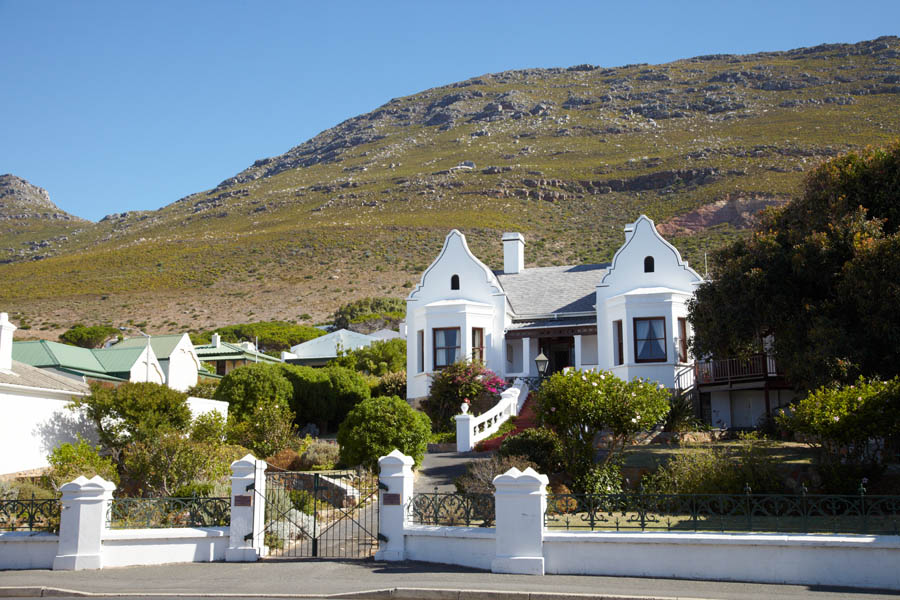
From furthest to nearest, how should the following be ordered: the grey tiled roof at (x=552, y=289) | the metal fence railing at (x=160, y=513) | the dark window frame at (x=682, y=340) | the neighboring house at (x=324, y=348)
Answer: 1. the neighboring house at (x=324, y=348)
2. the grey tiled roof at (x=552, y=289)
3. the dark window frame at (x=682, y=340)
4. the metal fence railing at (x=160, y=513)

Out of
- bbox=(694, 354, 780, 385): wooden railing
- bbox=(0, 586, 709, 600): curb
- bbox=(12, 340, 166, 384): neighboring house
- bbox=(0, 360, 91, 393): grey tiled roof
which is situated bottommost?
bbox=(0, 586, 709, 600): curb

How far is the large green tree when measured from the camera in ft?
57.4

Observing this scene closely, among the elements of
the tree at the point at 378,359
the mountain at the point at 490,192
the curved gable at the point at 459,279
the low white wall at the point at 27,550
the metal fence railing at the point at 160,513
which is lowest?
the low white wall at the point at 27,550

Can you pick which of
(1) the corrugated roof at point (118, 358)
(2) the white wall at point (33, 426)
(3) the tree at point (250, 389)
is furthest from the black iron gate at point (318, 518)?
(1) the corrugated roof at point (118, 358)

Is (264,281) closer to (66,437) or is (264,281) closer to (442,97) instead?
(66,437)

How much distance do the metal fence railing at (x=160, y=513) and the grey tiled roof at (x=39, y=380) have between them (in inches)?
346

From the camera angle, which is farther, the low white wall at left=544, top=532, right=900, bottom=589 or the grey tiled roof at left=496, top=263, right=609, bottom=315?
the grey tiled roof at left=496, top=263, right=609, bottom=315

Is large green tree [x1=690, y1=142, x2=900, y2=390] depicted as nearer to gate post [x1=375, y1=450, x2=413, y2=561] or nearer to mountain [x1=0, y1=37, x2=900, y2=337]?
gate post [x1=375, y1=450, x2=413, y2=561]

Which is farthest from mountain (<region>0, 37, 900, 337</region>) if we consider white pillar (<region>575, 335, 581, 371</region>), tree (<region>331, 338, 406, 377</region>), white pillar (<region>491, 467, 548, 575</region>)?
white pillar (<region>491, 467, 548, 575</region>)

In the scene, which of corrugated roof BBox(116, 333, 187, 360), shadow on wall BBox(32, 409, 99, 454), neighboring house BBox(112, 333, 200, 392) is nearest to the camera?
shadow on wall BBox(32, 409, 99, 454)

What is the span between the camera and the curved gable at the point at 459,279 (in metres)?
33.0

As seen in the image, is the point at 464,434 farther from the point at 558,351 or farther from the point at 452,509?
the point at 452,509

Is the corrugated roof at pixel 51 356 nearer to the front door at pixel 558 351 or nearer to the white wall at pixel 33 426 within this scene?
the white wall at pixel 33 426

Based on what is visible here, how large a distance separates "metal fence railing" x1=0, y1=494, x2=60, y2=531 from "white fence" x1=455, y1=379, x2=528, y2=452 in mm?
12415
